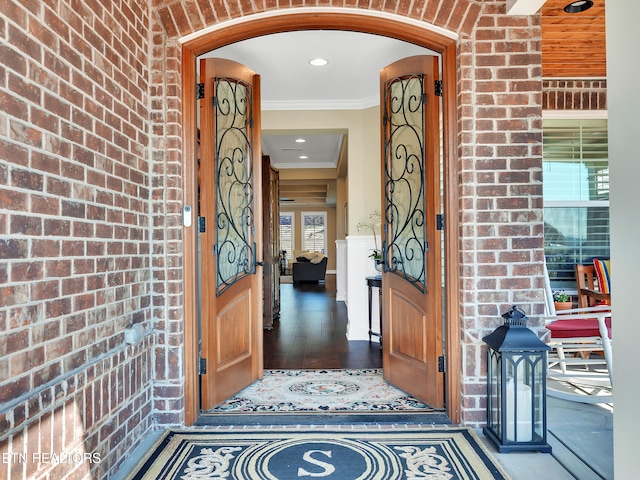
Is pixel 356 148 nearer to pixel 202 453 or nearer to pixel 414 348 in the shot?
pixel 414 348

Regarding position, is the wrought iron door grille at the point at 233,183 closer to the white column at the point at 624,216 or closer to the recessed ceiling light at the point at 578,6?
the white column at the point at 624,216

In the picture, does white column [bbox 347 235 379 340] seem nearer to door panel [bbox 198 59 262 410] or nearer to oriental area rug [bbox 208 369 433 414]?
oriental area rug [bbox 208 369 433 414]

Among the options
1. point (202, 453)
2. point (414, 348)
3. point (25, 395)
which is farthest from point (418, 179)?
point (25, 395)

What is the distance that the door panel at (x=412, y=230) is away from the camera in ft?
8.94

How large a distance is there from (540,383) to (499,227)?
0.82 meters

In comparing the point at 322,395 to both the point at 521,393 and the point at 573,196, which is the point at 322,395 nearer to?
the point at 521,393

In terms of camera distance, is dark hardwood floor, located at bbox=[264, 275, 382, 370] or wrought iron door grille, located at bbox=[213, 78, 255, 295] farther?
dark hardwood floor, located at bbox=[264, 275, 382, 370]

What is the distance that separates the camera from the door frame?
2.55 meters

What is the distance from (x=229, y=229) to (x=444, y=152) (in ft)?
4.78

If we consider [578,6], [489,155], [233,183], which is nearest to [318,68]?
[233,183]

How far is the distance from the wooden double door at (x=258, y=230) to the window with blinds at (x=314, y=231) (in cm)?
1320

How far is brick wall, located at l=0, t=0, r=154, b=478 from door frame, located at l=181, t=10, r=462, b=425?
0.74ft
